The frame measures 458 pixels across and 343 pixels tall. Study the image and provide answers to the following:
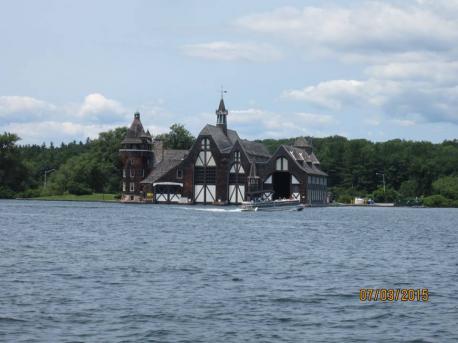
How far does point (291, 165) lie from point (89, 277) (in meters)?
107

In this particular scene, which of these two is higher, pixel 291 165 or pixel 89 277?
pixel 291 165

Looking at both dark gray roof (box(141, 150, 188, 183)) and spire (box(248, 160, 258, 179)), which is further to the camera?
dark gray roof (box(141, 150, 188, 183))

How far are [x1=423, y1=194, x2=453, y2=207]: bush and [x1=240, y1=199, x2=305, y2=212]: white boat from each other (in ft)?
176

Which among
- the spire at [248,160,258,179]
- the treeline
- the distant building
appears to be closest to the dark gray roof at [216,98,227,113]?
the distant building

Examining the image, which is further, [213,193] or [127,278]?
[213,193]

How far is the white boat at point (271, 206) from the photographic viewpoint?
120 meters

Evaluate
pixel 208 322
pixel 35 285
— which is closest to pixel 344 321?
pixel 208 322

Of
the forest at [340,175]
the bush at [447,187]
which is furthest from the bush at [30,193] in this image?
the bush at [447,187]

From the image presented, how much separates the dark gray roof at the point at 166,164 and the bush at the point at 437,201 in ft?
160

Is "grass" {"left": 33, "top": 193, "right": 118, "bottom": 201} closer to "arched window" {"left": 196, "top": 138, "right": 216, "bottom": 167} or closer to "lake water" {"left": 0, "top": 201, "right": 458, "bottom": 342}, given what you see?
"arched window" {"left": 196, "top": 138, "right": 216, "bottom": 167}

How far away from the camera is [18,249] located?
167 feet

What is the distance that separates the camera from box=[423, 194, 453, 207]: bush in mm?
172875

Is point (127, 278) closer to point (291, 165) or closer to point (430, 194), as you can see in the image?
point (291, 165)

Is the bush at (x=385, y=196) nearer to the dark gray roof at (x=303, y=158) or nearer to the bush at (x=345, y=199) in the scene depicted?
the bush at (x=345, y=199)
